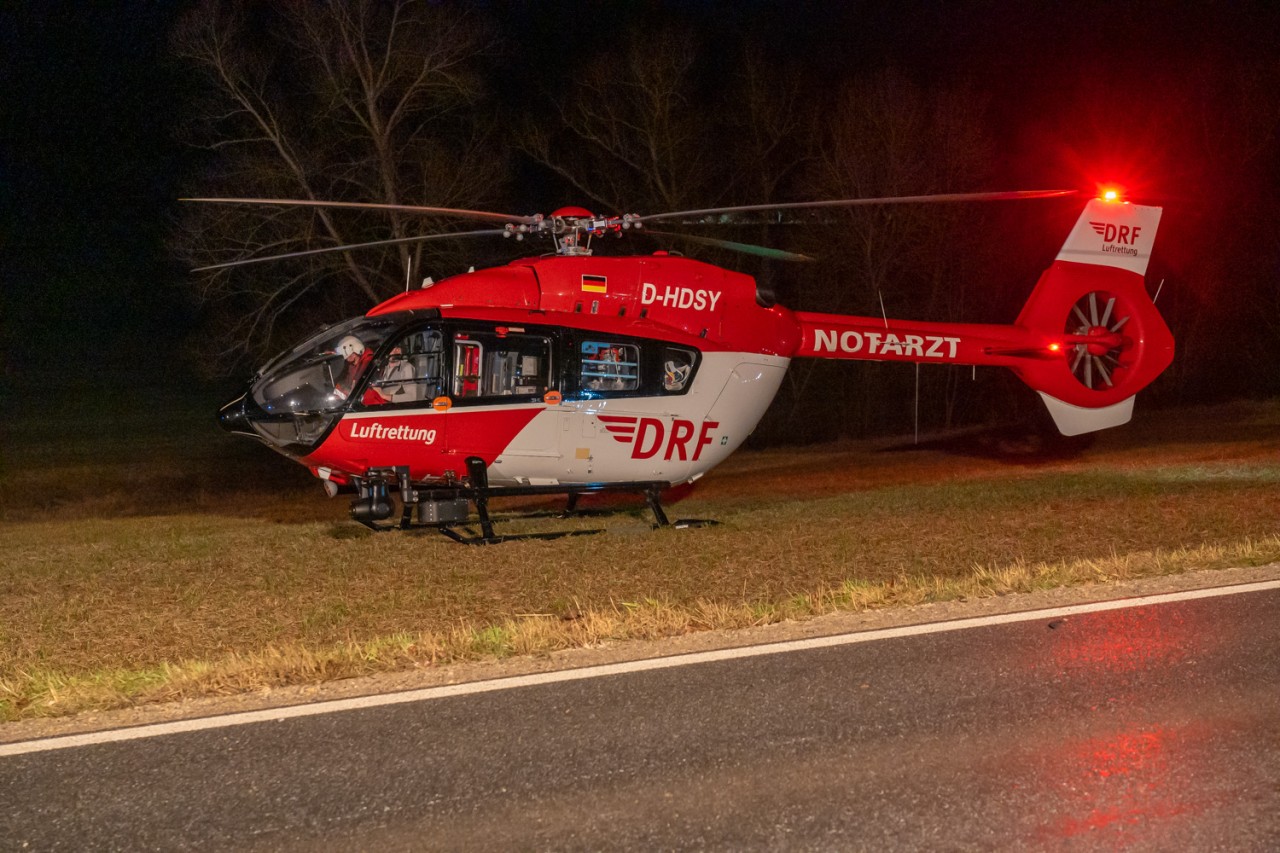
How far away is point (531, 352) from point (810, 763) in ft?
23.9

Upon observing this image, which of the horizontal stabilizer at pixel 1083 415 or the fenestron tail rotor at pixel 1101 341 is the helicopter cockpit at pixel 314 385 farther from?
the fenestron tail rotor at pixel 1101 341

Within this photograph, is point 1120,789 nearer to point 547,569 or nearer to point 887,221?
point 547,569

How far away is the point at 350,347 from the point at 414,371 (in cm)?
68

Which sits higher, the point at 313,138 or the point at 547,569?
the point at 313,138

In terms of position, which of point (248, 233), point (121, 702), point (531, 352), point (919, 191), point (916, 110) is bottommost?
point (121, 702)

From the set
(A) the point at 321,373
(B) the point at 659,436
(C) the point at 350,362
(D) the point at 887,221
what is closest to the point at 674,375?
(B) the point at 659,436

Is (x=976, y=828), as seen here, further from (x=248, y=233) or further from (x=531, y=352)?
(x=248, y=233)

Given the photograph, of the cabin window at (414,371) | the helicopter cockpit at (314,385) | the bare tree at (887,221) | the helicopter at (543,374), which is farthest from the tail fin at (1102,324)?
the bare tree at (887,221)

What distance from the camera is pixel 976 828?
397 centimetres

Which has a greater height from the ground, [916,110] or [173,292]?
[916,110]

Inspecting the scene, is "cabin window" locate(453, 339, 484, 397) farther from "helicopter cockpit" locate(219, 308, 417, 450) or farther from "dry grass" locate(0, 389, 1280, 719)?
"dry grass" locate(0, 389, 1280, 719)

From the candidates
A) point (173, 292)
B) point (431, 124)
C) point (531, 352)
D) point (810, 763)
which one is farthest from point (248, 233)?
point (173, 292)

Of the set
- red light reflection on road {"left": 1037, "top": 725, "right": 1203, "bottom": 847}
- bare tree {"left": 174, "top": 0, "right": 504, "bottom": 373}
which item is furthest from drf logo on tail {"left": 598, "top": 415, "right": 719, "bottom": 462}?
bare tree {"left": 174, "top": 0, "right": 504, "bottom": 373}

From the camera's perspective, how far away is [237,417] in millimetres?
10734
